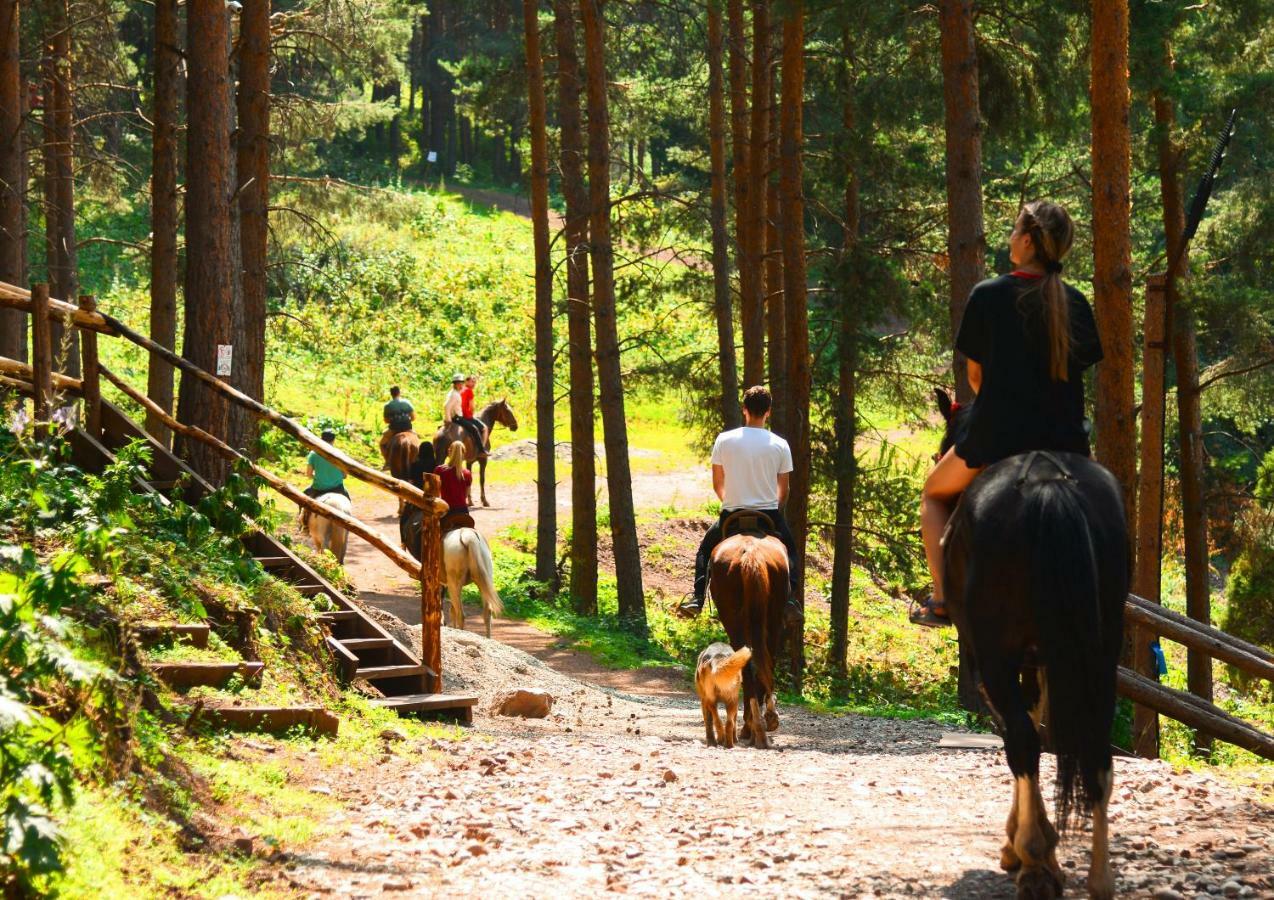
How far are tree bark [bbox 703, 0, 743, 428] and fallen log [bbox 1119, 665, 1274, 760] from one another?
547 inches

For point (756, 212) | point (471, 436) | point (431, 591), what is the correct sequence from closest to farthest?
point (431, 591) → point (756, 212) → point (471, 436)

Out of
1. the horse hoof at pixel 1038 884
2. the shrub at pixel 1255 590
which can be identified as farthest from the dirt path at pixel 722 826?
the shrub at pixel 1255 590

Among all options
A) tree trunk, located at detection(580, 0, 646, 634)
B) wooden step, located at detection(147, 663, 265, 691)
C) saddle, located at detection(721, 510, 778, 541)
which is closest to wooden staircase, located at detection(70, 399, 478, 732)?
wooden step, located at detection(147, 663, 265, 691)

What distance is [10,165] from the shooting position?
21984 mm

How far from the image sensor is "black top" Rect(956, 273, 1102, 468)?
649cm

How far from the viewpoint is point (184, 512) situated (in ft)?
35.1

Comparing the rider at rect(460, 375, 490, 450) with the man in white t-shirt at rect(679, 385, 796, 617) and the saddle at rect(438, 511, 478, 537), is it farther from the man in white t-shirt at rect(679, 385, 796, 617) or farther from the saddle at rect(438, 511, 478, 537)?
the man in white t-shirt at rect(679, 385, 796, 617)

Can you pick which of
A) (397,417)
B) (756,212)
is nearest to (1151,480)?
(756,212)

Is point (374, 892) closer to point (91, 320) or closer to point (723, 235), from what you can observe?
point (91, 320)

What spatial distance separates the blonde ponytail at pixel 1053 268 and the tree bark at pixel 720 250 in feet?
53.9

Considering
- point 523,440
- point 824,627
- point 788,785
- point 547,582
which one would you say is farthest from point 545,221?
point 788,785

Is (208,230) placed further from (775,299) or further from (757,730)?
(775,299)

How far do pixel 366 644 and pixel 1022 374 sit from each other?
684cm

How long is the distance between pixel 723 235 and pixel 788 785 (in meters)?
15.7
